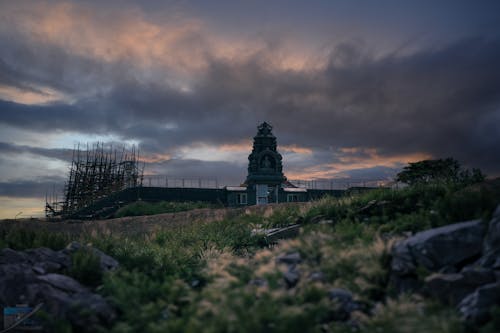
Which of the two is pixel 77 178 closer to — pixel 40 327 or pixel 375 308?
pixel 40 327

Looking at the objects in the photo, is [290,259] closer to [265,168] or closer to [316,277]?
[316,277]

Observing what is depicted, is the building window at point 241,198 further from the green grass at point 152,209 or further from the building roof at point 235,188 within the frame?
the green grass at point 152,209

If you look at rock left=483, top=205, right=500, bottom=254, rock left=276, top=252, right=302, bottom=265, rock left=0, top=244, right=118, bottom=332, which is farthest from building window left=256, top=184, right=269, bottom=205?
rock left=483, top=205, right=500, bottom=254

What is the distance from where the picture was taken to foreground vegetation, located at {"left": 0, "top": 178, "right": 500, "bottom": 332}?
7.18 m

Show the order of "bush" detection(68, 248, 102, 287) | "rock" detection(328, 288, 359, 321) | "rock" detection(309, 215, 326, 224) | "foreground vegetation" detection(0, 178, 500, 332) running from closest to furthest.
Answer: "foreground vegetation" detection(0, 178, 500, 332) < "rock" detection(328, 288, 359, 321) < "bush" detection(68, 248, 102, 287) < "rock" detection(309, 215, 326, 224)

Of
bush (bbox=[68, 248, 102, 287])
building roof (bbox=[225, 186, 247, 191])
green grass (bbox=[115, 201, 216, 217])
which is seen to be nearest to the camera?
bush (bbox=[68, 248, 102, 287])

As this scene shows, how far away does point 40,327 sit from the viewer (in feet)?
31.7

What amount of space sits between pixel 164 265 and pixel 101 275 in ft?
6.63

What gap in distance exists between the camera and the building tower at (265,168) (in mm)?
44281

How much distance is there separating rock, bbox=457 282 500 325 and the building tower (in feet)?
119

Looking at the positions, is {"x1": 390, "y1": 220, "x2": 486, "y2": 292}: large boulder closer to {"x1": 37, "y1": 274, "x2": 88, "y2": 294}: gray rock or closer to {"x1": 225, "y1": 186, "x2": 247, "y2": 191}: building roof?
{"x1": 37, "y1": 274, "x2": 88, "y2": 294}: gray rock

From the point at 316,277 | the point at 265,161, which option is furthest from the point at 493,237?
the point at 265,161

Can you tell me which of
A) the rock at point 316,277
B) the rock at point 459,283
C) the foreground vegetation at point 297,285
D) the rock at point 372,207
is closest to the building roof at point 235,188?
the foreground vegetation at point 297,285

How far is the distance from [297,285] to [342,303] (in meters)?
0.91
